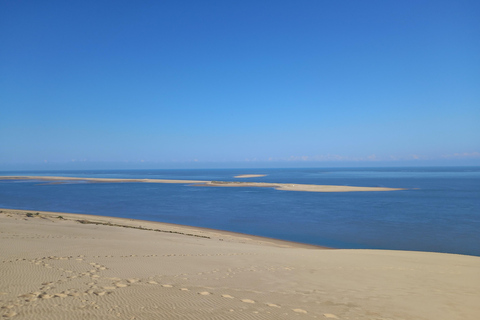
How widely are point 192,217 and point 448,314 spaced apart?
2480cm

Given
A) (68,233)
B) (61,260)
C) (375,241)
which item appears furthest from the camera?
(375,241)

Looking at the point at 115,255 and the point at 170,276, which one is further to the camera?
the point at 115,255

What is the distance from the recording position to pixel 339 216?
29.8 meters

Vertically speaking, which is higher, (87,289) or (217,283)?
(87,289)

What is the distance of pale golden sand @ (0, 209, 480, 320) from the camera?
6160mm

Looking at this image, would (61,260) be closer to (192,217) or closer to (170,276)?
(170,276)

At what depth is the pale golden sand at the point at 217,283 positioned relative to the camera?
616cm

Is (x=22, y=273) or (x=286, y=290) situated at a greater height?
(x=22, y=273)

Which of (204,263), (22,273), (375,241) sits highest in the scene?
(22,273)

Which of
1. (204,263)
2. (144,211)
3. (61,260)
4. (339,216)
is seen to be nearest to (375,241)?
(339,216)

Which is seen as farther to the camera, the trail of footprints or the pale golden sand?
the pale golden sand

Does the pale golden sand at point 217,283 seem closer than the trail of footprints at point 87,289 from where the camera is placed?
No

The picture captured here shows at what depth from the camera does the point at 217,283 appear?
27.5ft

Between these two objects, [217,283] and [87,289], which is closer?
[87,289]
